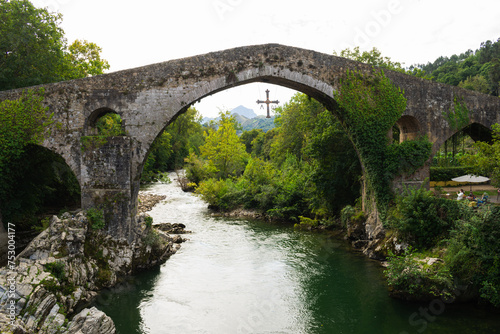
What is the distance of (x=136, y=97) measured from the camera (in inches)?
431

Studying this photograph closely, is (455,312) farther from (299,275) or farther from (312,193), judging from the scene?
(312,193)

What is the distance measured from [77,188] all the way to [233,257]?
336 inches

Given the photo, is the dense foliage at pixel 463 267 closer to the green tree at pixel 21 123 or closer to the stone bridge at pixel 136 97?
the stone bridge at pixel 136 97

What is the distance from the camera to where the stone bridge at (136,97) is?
412 inches

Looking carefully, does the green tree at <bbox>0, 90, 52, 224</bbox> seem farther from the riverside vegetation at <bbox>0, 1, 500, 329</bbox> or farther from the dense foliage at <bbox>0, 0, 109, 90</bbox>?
the dense foliage at <bbox>0, 0, 109, 90</bbox>

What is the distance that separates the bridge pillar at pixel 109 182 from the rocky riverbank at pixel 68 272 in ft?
1.44

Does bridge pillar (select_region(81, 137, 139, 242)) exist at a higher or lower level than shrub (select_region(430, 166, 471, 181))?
higher

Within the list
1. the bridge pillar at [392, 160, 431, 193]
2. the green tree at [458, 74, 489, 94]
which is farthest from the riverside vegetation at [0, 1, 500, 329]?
the green tree at [458, 74, 489, 94]

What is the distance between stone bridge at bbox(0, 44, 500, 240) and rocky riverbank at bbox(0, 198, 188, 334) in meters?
0.63

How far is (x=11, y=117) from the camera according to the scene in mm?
10539

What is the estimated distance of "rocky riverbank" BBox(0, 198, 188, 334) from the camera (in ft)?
23.5

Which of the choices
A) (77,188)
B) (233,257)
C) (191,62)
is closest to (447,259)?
(233,257)

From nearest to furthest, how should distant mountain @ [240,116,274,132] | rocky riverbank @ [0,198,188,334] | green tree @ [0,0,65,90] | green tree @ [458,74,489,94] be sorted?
rocky riverbank @ [0,198,188,334] < green tree @ [0,0,65,90] < green tree @ [458,74,489,94] < distant mountain @ [240,116,274,132]

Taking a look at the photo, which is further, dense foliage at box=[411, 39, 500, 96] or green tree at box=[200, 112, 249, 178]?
dense foliage at box=[411, 39, 500, 96]
